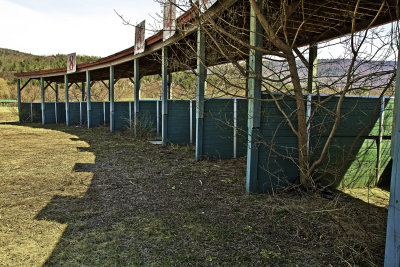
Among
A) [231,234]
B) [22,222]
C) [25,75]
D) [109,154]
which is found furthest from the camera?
[25,75]

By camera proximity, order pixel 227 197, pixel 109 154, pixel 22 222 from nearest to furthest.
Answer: pixel 22 222, pixel 227 197, pixel 109 154

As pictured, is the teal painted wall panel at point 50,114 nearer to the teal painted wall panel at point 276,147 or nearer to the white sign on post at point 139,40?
the white sign on post at point 139,40

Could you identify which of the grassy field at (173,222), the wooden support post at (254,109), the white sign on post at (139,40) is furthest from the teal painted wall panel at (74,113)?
the wooden support post at (254,109)

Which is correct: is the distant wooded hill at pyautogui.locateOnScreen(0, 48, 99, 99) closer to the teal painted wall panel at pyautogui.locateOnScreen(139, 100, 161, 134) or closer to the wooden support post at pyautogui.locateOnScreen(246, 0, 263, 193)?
the teal painted wall panel at pyautogui.locateOnScreen(139, 100, 161, 134)

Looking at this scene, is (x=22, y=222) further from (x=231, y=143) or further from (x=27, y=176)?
(x=231, y=143)

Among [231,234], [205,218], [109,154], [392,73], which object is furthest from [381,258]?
[109,154]

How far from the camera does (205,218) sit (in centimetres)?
386

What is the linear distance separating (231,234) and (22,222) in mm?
2646

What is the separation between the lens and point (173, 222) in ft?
12.3

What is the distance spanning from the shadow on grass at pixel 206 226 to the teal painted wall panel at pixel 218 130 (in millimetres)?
1591

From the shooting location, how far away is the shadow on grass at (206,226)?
112 inches

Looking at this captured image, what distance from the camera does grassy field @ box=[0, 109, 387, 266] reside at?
9.41 ft

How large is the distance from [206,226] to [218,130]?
13.2ft

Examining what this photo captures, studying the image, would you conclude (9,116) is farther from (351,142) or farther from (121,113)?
(351,142)
